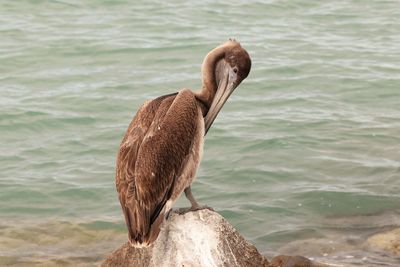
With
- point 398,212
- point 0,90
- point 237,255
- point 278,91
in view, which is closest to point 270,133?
point 278,91

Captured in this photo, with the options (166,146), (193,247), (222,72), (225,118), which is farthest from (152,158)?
(225,118)

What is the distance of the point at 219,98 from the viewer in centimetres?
808

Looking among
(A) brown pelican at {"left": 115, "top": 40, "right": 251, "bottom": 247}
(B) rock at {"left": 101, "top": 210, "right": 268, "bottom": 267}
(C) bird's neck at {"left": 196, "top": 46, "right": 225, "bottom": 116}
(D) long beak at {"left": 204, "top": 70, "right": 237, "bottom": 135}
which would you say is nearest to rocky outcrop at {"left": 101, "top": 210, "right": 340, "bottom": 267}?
(B) rock at {"left": 101, "top": 210, "right": 268, "bottom": 267}

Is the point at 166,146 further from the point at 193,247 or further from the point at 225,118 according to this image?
the point at 225,118

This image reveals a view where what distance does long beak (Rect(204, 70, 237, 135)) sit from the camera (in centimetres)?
805

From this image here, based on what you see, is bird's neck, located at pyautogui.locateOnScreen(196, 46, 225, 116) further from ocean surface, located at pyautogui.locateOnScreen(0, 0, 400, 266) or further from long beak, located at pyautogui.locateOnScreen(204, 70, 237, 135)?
ocean surface, located at pyautogui.locateOnScreen(0, 0, 400, 266)

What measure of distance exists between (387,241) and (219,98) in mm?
2752

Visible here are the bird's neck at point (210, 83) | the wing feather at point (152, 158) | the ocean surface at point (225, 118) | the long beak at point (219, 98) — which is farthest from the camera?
the ocean surface at point (225, 118)

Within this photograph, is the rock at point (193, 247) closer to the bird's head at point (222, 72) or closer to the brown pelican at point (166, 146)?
the brown pelican at point (166, 146)

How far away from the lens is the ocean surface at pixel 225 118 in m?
10.7

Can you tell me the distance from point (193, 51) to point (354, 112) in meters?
4.32

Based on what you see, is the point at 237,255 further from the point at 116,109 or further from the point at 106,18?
the point at 106,18

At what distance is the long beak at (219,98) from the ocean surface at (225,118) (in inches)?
89.2

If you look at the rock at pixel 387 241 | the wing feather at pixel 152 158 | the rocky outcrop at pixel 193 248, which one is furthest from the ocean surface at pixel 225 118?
the wing feather at pixel 152 158
